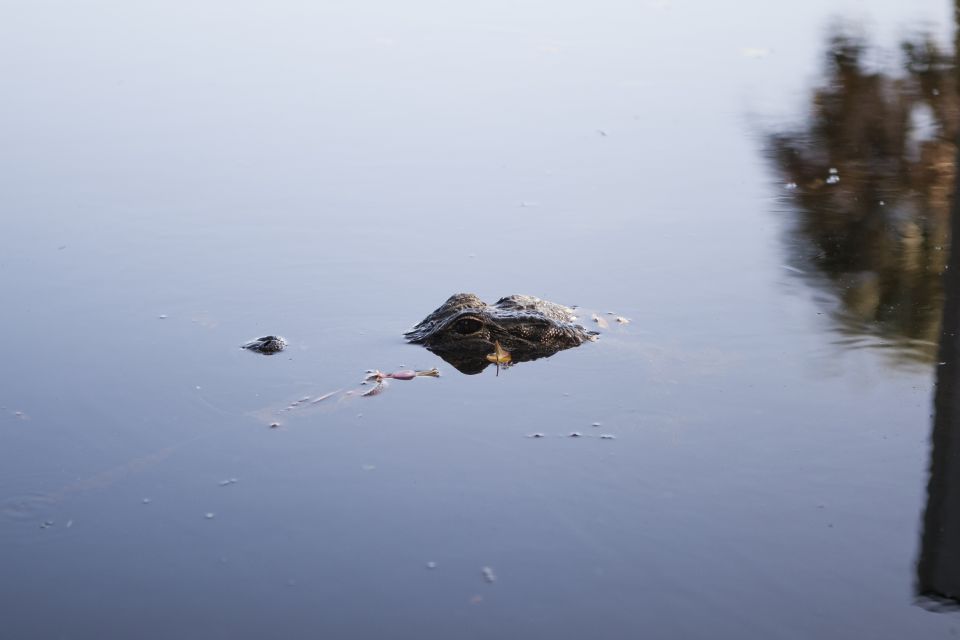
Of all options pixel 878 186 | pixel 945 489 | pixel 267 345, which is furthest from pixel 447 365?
pixel 878 186

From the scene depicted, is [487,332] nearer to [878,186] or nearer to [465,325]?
[465,325]

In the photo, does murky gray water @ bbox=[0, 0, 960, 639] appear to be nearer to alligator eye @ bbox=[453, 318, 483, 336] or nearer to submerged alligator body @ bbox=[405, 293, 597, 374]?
submerged alligator body @ bbox=[405, 293, 597, 374]

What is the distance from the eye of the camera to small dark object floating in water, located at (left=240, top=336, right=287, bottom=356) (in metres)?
5.36

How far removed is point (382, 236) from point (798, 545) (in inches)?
144

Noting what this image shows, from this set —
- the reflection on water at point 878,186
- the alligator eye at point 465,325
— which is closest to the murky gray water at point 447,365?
the reflection on water at point 878,186

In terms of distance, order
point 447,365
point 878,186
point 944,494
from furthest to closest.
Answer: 1. point 878,186
2. point 447,365
3. point 944,494

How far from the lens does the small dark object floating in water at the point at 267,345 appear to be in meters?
5.36

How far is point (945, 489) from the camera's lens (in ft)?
14.0

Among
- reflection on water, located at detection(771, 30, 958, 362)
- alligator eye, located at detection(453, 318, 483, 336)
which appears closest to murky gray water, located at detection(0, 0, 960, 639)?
reflection on water, located at detection(771, 30, 958, 362)

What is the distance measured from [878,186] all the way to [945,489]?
13.7 feet

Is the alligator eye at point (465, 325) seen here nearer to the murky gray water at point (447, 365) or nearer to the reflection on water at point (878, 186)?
the murky gray water at point (447, 365)

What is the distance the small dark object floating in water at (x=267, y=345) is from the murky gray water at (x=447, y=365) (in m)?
0.05

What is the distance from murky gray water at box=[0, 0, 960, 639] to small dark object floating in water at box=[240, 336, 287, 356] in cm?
5

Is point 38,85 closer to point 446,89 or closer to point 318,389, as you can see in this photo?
point 446,89
